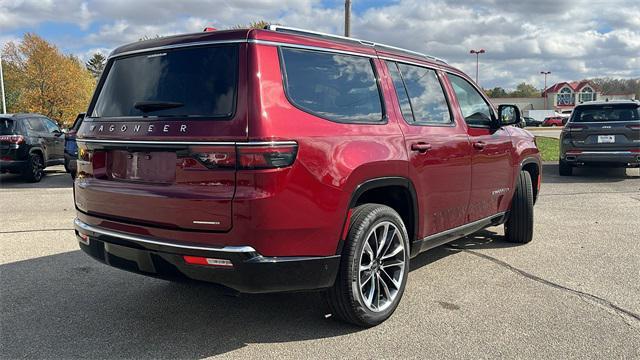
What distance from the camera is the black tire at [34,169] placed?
11781 millimetres

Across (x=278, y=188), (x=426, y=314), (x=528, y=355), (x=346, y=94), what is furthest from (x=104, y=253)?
(x=528, y=355)

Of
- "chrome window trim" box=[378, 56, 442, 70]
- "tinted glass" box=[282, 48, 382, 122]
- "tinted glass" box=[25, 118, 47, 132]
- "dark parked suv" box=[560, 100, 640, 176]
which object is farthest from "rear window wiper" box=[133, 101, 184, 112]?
"dark parked suv" box=[560, 100, 640, 176]

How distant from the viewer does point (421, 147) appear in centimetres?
391

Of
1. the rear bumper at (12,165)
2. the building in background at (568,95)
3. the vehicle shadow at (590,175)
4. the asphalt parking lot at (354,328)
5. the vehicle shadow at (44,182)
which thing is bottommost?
the asphalt parking lot at (354,328)

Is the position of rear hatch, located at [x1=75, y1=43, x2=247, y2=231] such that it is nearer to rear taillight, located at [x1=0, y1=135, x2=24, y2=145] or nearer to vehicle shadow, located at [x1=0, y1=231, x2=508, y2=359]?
vehicle shadow, located at [x1=0, y1=231, x2=508, y2=359]

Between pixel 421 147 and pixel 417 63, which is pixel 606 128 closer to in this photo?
pixel 417 63

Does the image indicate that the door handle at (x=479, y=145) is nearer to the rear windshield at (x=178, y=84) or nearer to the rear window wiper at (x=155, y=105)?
the rear windshield at (x=178, y=84)

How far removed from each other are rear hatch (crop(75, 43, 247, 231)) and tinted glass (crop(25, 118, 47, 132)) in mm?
10111

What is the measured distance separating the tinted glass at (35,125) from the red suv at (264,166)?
32.6ft

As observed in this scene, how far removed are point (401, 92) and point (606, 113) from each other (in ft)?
31.3

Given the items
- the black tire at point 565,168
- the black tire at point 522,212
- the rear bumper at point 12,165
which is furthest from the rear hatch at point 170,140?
the black tire at point 565,168

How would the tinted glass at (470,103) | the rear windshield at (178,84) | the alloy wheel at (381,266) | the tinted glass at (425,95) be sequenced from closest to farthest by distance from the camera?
the rear windshield at (178,84) < the alloy wheel at (381,266) < the tinted glass at (425,95) < the tinted glass at (470,103)

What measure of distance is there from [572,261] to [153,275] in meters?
4.09

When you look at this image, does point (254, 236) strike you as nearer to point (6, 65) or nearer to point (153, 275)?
point (153, 275)
